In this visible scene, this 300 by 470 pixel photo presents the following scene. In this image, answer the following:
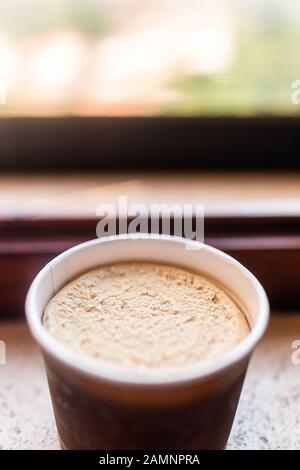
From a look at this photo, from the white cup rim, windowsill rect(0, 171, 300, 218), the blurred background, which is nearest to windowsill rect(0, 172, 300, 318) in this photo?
windowsill rect(0, 171, 300, 218)

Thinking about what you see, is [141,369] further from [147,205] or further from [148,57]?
[148,57]

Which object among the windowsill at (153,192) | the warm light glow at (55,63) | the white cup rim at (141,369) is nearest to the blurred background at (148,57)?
the warm light glow at (55,63)

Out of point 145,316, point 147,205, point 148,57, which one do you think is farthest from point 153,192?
point 145,316

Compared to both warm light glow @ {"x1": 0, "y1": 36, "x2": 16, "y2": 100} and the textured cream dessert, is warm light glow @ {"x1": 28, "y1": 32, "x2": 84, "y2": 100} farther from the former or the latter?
the textured cream dessert

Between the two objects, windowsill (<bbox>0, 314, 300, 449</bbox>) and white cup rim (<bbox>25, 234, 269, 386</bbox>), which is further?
windowsill (<bbox>0, 314, 300, 449</bbox>)

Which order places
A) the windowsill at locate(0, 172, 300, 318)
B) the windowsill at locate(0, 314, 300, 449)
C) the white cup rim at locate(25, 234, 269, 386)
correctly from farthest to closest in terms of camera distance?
the windowsill at locate(0, 172, 300, 318) < the windowsill at locate(0, 314, 300, 449) < the white cup rim at locate(25, 234, 269, 386)

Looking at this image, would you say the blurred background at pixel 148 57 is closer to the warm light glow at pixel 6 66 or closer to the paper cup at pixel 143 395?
the warm light glow at pixel 6 66
